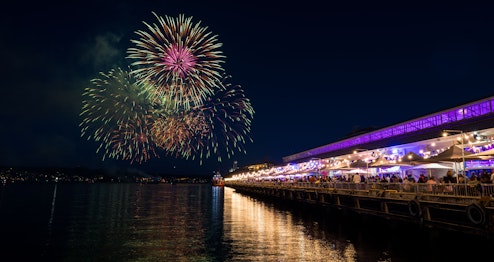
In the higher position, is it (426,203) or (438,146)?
(438,146)

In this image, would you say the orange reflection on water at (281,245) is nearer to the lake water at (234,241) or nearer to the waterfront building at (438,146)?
the lake water at (234,241)

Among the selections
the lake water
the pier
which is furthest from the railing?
the lake water

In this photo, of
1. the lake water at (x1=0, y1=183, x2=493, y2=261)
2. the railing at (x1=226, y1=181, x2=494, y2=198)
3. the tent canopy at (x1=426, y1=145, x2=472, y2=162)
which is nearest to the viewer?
the lake water at (x1=0, y1=183, x2=493, y2=261)

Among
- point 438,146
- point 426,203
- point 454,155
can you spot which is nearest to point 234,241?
point 426,203

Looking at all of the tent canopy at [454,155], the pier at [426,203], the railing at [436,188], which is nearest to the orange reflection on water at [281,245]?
the pier at [426,203]

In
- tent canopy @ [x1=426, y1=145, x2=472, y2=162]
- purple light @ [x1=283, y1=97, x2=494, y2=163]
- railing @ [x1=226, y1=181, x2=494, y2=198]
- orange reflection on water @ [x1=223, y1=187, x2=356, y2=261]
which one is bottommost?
orange reflection on water @ [x1=223, y1=187, x2=356, y2=261]

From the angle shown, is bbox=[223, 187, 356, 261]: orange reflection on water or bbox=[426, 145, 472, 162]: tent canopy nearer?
bbox=[223, 187, 356, 261]: orange reflection on water

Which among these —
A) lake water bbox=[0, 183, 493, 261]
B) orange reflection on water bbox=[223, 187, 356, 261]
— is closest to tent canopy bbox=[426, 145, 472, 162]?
lake water bbox=[0, 183, 493, 261]

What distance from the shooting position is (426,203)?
22594 millimetres

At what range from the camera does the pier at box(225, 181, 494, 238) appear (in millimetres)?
18078

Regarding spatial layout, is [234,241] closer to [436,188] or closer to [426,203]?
[426,203]

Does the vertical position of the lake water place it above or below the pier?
below

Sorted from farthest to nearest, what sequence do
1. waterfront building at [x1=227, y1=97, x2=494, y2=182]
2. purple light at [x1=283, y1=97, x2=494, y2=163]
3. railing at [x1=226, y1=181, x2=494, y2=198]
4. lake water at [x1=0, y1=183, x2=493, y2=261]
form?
purple light at [x1=283, y1=97, x2=494, y2=163]
waterfront building at [x1=227, y1=97, x2=494, y2=182]
railing at [x1=226, y1=181, x2=494, y2=198]
lake water at [x1=0, y1=183, x2=493, y2=261]

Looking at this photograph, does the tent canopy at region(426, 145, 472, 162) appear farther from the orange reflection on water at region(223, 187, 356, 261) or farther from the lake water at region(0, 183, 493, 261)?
the orange reflection on water at region(223, 187, 356, 261)
